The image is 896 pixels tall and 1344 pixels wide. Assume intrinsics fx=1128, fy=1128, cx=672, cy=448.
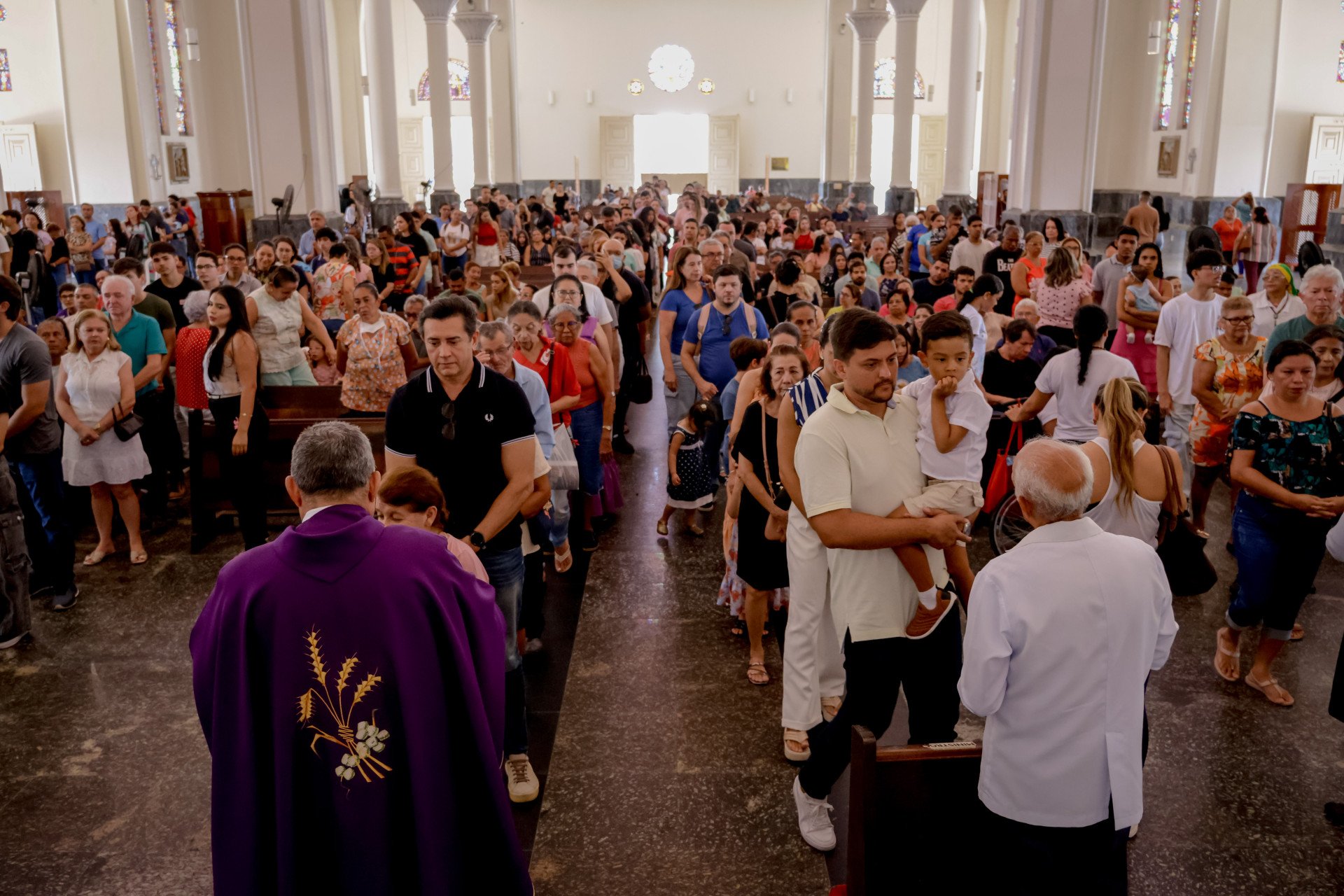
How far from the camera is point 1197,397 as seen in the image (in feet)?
21.8

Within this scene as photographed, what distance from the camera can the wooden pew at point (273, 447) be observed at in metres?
7.37

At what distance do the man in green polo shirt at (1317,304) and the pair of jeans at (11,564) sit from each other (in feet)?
22.6

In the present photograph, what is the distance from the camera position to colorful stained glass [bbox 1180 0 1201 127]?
22.1 m

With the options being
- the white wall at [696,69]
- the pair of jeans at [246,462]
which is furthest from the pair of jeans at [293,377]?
the white wall at [696,69]

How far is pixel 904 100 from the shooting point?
83.7 ft

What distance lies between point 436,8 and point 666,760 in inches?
949

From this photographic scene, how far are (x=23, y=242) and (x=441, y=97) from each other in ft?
40.6

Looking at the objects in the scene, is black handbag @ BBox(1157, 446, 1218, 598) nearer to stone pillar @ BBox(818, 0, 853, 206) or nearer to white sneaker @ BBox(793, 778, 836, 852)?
white sneaker @ BBox(793, 778, 836, 852)

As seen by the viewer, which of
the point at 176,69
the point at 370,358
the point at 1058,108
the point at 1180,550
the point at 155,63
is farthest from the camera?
the point at 176,69

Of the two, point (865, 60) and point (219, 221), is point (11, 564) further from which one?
point (865, 60)

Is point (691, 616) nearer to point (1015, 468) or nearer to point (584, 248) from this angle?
point (1015, 468)

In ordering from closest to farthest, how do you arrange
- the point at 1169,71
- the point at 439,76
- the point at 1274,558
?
the point at 1274,558 → the point at 1169,71 → the point at 439,76

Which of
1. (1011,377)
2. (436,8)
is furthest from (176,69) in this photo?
(1011,377)

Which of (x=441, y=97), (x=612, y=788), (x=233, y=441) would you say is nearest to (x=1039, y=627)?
(x=612, y=788)
